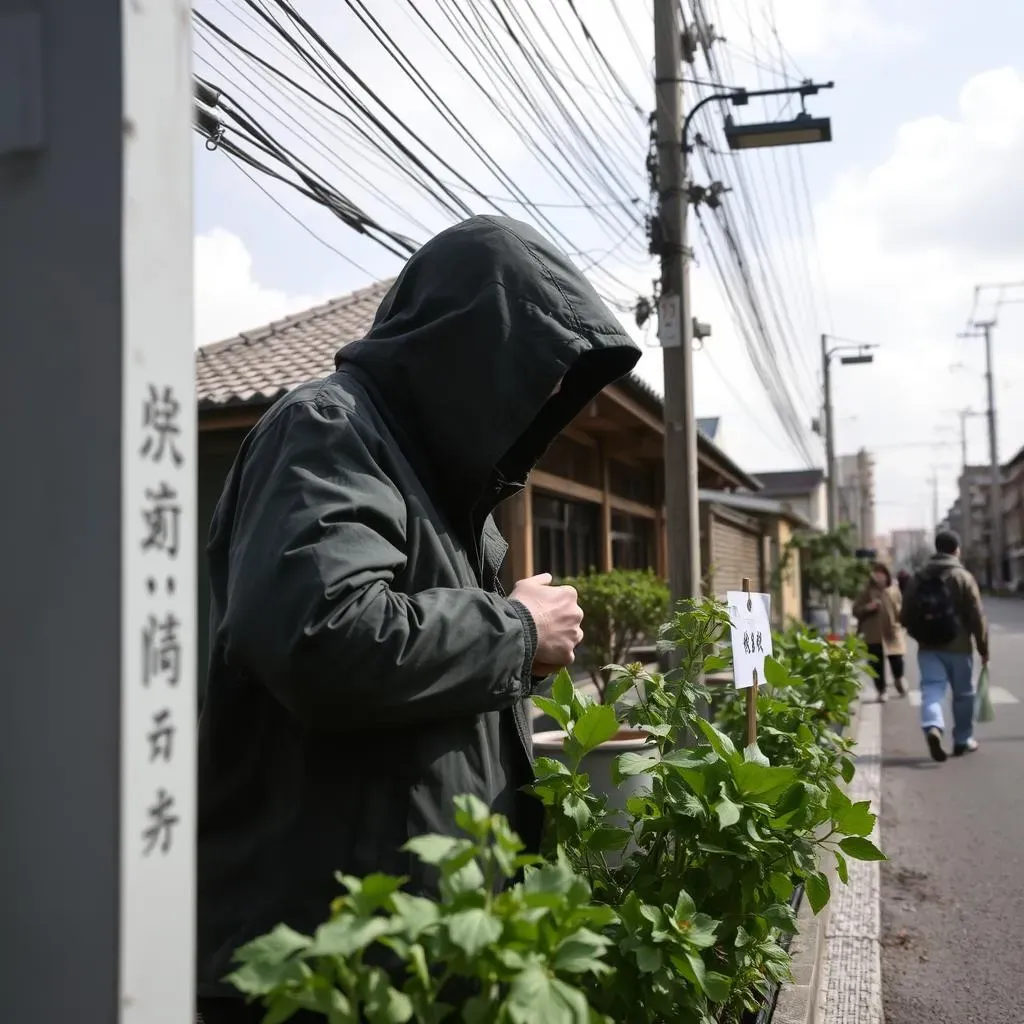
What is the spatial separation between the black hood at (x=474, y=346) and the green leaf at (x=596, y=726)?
463 millimetres

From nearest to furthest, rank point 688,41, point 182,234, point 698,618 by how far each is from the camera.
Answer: point 182,234 < point 698,618 < point 688,41

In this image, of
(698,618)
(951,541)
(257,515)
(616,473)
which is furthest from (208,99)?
(616,473)

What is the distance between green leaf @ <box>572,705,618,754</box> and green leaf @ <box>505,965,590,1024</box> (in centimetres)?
88

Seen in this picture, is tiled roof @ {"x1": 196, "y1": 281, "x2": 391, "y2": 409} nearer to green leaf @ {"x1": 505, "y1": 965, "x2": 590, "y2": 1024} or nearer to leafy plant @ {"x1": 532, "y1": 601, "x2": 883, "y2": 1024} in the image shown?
leafy plant @ {"x1": 532, "y1": 601, "x2": 883, "y2": 1024}

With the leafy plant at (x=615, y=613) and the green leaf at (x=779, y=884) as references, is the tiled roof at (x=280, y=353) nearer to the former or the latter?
the leafy plant at (x=615, y=613)

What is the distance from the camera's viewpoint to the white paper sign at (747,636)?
3098 millimetres

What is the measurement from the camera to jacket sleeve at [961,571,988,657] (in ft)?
29.5

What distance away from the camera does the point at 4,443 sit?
3.18ft

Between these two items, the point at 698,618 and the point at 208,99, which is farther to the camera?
the point at 208,99

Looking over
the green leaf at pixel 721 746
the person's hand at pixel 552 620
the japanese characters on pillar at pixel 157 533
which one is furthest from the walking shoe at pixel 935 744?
the japanese characters on pillar at pixel 157 533

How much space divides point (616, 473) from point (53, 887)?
15790 millimetres

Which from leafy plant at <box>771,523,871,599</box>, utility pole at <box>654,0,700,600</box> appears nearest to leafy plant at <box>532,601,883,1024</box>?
utility pole at <box>654,0,700,600</box>

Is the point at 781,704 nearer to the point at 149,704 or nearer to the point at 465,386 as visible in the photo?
the point at 465,386

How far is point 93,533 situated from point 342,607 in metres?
0.49
